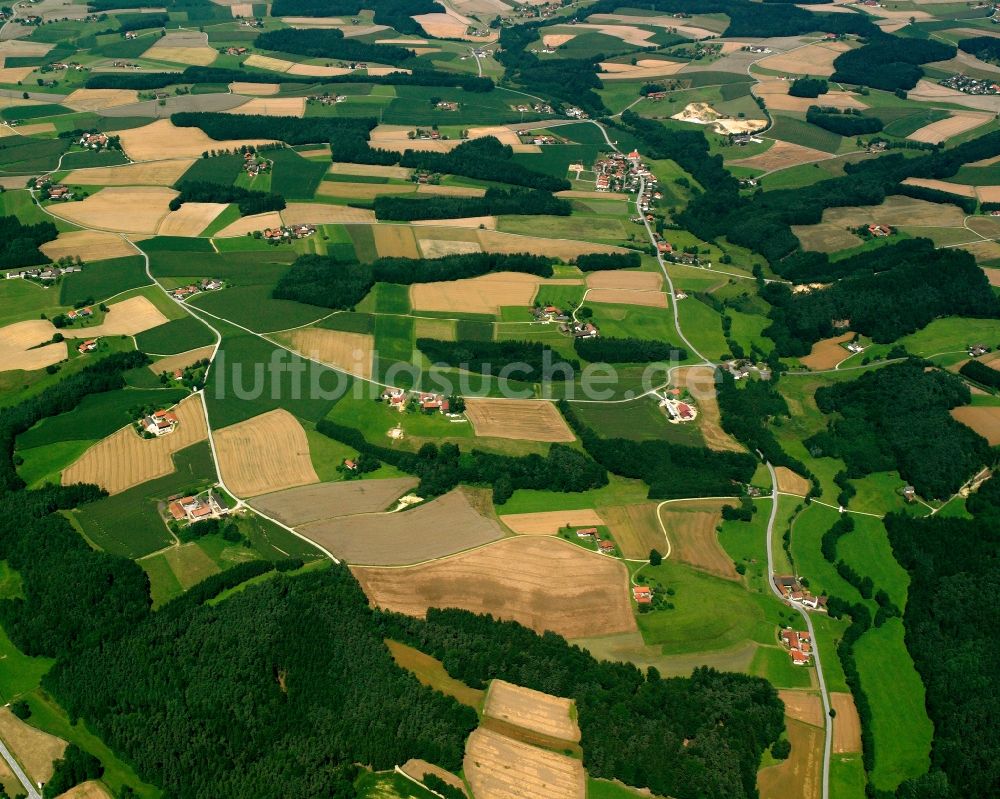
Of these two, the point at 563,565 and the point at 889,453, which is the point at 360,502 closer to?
the point at 563,565

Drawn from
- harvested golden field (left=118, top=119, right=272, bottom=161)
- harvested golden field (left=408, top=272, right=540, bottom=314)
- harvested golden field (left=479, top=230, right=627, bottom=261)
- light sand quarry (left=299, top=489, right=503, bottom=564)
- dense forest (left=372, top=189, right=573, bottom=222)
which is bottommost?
light sand quarry (left=299, top=489, right=503, bottom=564)

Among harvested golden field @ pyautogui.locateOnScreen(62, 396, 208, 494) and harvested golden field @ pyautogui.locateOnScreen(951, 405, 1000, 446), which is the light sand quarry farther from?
harvested golden field @ pyautogui.locateOnScreen(951, 405, 1000, 446)

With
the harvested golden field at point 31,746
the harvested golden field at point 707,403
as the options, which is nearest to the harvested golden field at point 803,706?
the harvested golden field at point 707,403

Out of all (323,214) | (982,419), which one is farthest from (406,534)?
(323,214)

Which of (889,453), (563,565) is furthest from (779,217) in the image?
(563,565)

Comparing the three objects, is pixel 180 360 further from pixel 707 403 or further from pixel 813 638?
pixel 813 638

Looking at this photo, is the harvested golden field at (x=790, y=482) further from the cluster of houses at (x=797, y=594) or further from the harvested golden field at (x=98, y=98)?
the harvested golden field at (x=98, y=98)

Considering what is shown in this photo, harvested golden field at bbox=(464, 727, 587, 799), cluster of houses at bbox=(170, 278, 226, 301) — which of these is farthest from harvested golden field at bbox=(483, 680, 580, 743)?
cluster of houses at bbox=(170, 278, 226, 301)
